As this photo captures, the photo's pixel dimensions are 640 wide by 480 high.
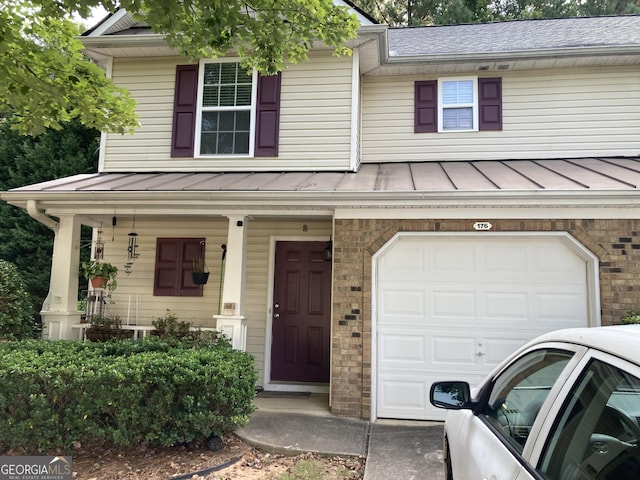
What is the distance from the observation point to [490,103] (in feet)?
24.8

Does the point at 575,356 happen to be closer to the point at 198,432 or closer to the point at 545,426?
the point at 545,426

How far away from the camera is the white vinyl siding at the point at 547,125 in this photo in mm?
7301

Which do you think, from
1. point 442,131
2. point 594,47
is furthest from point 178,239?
point 594,47

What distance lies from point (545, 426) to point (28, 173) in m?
14.9

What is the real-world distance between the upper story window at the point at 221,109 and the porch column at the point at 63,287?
2.11 metres

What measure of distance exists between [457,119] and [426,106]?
58 centimetres

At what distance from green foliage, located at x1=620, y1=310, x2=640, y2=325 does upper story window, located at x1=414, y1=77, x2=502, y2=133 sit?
362 cm

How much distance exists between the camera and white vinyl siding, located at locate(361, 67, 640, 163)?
7.30 metres

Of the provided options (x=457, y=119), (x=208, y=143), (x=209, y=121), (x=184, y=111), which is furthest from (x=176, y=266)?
(x=457, y=119)

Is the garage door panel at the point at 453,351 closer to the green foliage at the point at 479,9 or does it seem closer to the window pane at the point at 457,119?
the window pane at the point at 457,119

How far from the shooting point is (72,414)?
4258 mm

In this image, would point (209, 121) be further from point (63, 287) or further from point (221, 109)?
point (63, 287)

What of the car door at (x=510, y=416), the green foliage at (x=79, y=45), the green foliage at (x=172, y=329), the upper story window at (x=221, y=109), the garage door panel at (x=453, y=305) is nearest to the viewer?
the car door at (x=510, y=416)

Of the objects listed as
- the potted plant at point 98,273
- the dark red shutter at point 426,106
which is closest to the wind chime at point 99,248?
the potted plant at point 98,273
